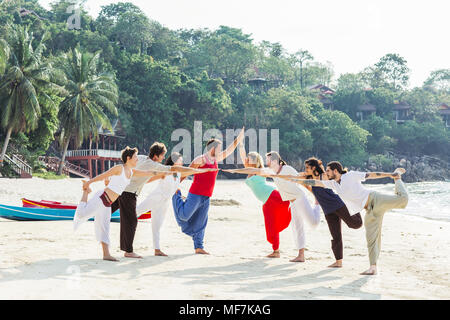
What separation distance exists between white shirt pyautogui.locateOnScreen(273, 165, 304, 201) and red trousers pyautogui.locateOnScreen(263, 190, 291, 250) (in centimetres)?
21

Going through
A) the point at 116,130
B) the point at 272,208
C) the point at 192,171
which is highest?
the point at 116,130

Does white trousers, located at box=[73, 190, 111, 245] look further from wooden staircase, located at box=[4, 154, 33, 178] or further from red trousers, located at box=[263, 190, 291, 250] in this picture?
wooden staircase, located at box=[4, 154, 33, 178]

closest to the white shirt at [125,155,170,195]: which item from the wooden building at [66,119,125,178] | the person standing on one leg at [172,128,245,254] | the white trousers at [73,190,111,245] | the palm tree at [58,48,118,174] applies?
the white trousers at [73,190,111,245]

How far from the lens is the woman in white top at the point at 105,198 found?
6.53 meters

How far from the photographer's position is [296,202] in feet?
24.1

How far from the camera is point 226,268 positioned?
6.45 meters

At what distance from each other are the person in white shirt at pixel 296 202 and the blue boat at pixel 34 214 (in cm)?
549

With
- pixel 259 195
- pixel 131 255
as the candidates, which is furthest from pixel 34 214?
pixel 259 195

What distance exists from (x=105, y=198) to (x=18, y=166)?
895 inches

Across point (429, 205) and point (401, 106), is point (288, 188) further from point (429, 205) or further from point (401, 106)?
point (401, 106)

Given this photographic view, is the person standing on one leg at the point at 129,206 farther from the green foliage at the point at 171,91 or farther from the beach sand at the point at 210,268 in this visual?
the green foliage at the point at 171,91

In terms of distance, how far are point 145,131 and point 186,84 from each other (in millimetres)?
6559

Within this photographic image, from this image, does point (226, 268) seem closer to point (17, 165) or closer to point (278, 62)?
point (17, 165)

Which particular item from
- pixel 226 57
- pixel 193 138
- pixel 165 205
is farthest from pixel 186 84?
pixel 165 205
